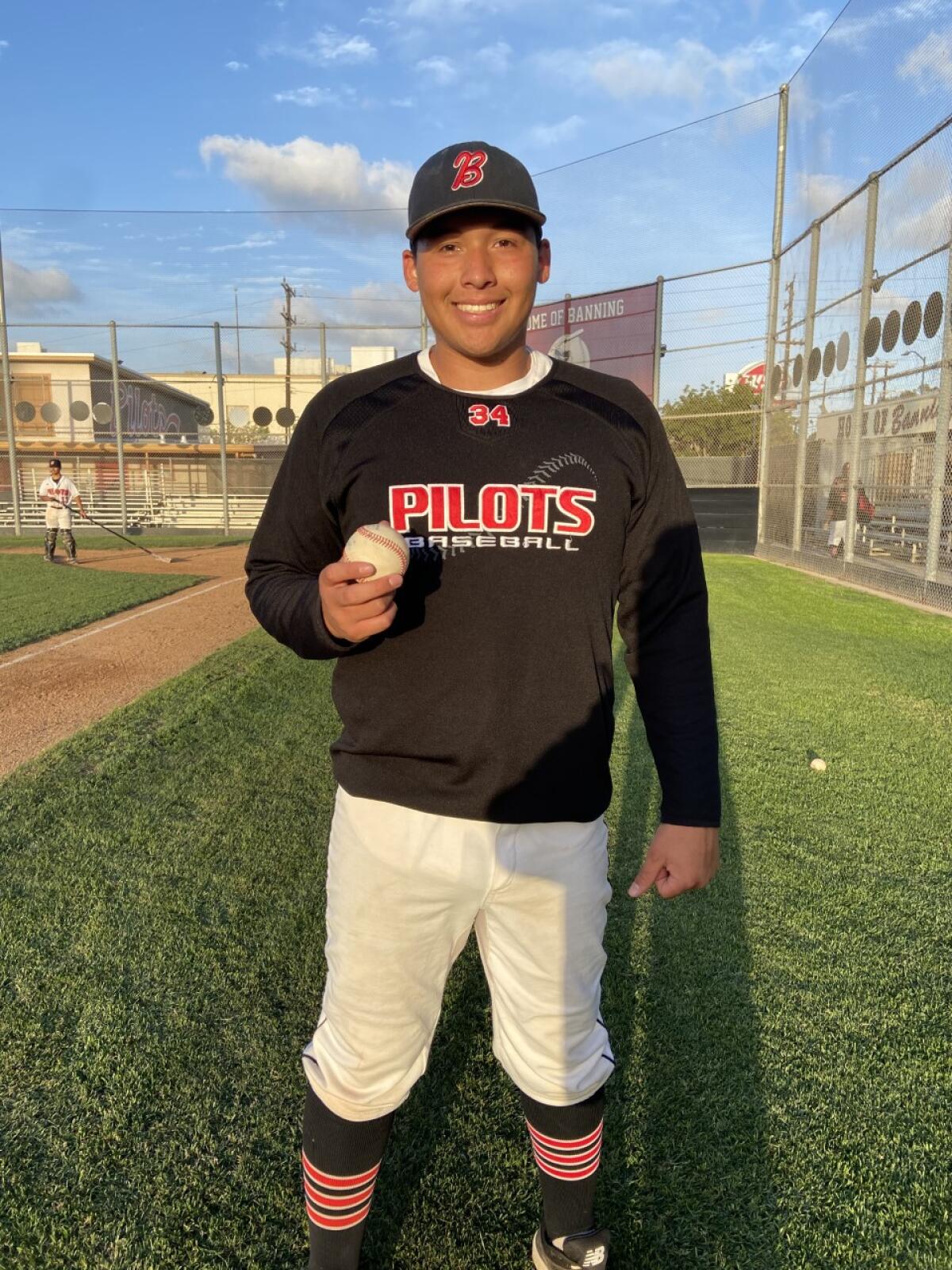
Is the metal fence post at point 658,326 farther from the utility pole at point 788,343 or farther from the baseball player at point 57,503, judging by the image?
the baseball player at point 57,503

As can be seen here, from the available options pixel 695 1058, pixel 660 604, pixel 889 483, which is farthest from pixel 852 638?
pixel 660 604

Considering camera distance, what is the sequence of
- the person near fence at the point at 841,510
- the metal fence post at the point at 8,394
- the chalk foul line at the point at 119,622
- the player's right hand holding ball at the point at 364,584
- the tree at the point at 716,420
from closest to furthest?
the player's right hand holding ball at the point at 364,584 < the chalk foul line at the point at 119,622 < the person near fence at the point at 841,510 < the tree at the point at 716,420 < the metal fence post at the point at 8,394

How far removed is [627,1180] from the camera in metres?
2.06

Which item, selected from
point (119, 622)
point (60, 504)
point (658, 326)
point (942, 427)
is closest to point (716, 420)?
point (658, 326)

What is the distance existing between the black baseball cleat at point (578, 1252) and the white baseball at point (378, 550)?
4.54 feet

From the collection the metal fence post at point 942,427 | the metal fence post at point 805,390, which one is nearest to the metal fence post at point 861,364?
the metal fence post at point 805,390

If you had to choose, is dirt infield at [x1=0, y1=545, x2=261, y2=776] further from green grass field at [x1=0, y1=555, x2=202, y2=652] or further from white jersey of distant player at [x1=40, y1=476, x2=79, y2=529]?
white jersey of distant player at [x1=40, y1=476, x2=79, y2=529]

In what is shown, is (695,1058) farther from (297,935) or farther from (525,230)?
(525,230)

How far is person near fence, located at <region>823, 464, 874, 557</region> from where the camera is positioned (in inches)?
504

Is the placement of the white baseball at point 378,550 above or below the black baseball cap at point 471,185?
below

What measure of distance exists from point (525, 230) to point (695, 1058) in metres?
2.16

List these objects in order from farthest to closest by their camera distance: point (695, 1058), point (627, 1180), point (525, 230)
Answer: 1. point (695, 1058)
2. point (627, 1180)
3. point (525, 230)

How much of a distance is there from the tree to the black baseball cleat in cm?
1696

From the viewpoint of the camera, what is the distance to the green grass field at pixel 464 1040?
1.94 meters
